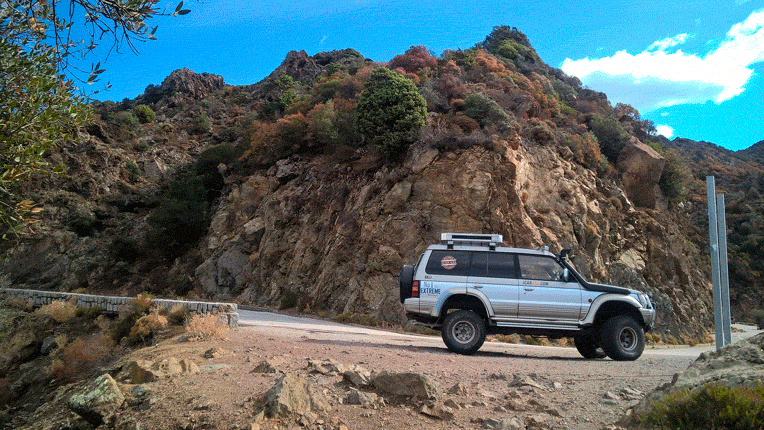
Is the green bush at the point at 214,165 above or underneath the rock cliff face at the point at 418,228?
above

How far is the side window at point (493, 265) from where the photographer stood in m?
10.1

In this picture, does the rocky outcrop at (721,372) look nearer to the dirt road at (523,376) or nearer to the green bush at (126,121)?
the dirt road at (523,376)

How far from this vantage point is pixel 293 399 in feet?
17.0

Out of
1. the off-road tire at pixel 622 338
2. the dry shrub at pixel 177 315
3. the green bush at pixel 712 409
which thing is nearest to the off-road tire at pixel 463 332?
the off-road tire at pixel 622 338

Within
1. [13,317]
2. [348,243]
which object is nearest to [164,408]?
[13,317]

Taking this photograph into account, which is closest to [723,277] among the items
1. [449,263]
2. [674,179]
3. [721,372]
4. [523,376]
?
[449,263]

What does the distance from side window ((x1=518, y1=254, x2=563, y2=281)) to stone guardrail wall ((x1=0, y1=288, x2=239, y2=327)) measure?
7.61 meters

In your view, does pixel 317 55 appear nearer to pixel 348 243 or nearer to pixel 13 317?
pixel 348 243

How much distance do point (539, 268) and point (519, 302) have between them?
0.88 metres

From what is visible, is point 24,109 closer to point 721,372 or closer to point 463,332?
point 463,332

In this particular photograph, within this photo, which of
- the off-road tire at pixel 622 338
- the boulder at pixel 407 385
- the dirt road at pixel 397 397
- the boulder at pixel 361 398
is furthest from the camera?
the off-road tire at pixel 622 338

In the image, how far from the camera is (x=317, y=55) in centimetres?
6931

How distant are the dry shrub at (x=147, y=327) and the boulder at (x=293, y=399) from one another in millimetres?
8334

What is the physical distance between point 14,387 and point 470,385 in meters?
13.1
